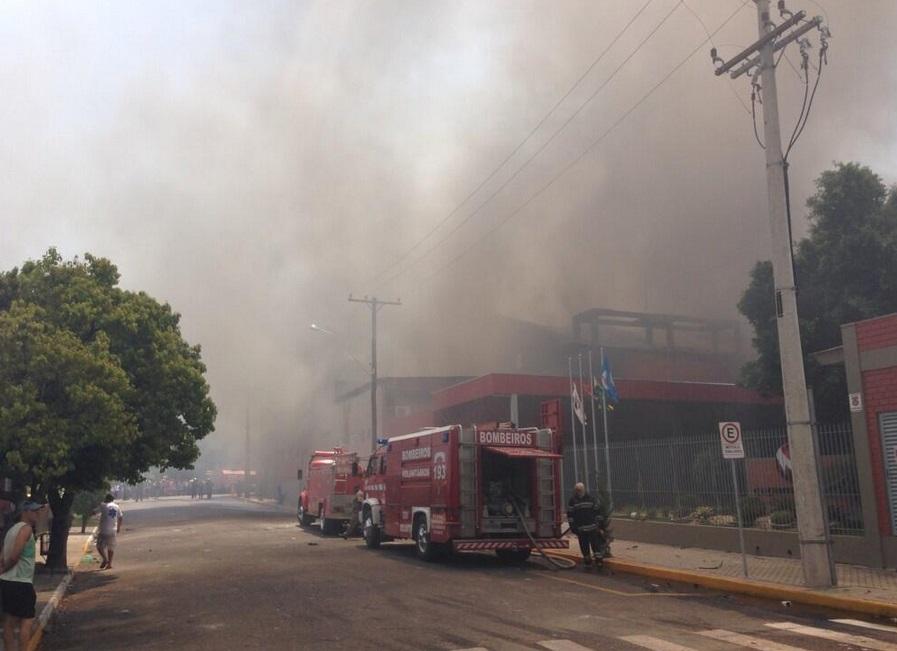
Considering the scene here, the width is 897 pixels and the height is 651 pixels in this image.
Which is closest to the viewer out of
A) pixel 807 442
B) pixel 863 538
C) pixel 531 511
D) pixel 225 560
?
pixel 807 442

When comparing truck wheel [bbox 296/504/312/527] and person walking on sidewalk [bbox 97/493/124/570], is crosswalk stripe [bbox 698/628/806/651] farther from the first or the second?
truck wheel [bbox 296/504/312/527]

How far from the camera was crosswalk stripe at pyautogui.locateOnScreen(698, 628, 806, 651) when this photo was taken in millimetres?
7137

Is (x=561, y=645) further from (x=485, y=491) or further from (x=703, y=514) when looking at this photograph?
(x=703, y=514)

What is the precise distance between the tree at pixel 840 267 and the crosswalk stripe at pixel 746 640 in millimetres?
19150

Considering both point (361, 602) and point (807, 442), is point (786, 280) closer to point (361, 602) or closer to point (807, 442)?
point (807, 442)

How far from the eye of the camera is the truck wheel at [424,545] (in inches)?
602

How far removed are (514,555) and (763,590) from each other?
5512 millimetres

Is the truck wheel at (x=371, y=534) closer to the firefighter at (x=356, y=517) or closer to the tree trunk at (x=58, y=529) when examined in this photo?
the firefighter at (x=356, y=517)

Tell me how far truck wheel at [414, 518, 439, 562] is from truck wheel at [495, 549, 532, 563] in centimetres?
120

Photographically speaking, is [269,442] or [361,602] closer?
[361,602]

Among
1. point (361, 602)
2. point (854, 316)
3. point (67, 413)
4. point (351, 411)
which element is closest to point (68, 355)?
point (67, 413)

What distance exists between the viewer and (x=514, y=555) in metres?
15.3

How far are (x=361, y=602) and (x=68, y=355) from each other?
479cm

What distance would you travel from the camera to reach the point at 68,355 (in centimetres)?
1016
